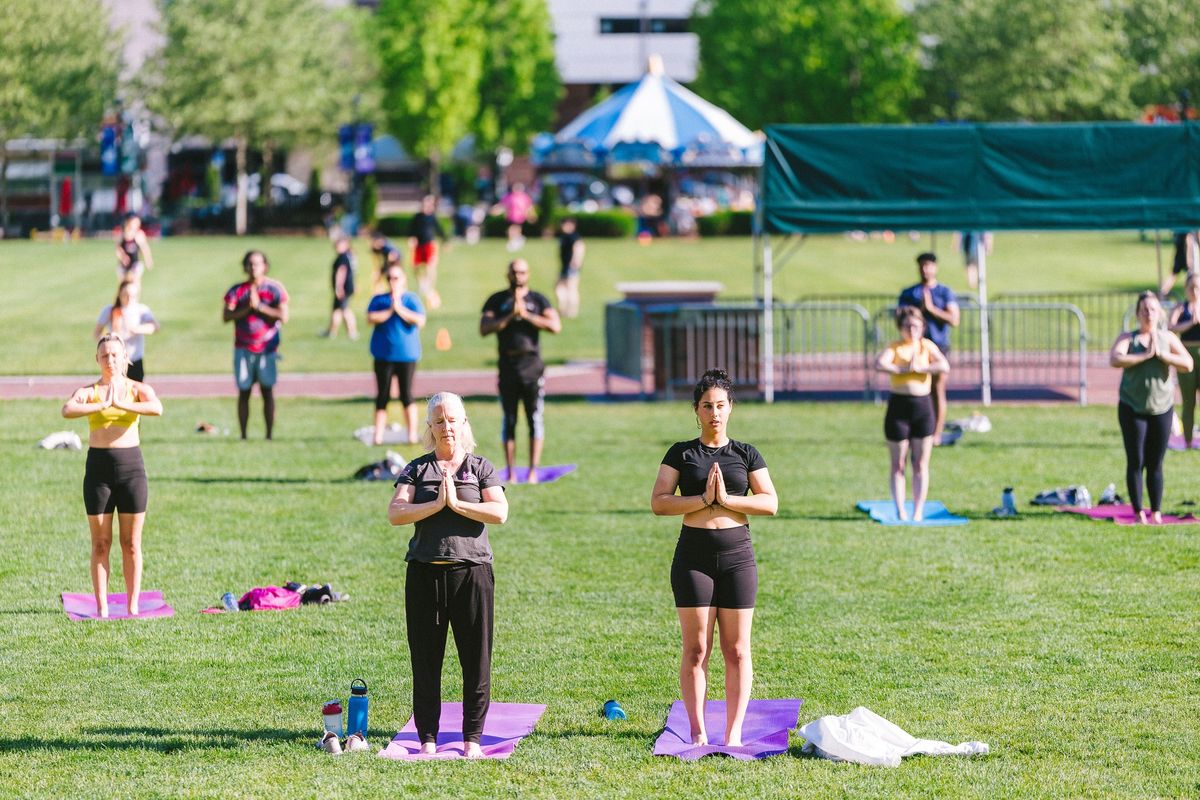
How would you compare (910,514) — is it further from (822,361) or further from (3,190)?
(3,190)

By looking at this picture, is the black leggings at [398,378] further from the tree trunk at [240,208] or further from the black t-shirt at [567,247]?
the tree trunk at [240,208]

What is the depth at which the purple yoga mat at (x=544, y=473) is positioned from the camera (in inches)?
682

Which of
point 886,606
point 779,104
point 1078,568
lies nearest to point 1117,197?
point 1078,568

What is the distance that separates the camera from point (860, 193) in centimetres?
2267

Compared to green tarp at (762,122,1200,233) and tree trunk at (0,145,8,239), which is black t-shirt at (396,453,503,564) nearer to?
green tarp at (762,122,1200,233)

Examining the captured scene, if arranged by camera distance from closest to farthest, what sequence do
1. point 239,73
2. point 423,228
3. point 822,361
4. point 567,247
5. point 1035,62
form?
Answer: point 822,361
point 567,247
point 423,228
point 1035,62
point 239,73

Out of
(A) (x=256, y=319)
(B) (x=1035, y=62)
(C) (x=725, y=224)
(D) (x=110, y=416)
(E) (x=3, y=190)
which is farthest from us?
(E) (x=3, y=190)

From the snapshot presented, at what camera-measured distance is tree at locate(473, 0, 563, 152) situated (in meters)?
85.4

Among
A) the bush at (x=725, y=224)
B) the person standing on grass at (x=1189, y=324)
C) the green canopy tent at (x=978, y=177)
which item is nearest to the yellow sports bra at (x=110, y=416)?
the person standing on grass at (x=1189, y=324)

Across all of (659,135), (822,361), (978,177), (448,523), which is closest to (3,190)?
(659,135)

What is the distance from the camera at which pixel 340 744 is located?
8.88 meters

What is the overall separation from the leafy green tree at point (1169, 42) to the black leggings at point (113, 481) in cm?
4725

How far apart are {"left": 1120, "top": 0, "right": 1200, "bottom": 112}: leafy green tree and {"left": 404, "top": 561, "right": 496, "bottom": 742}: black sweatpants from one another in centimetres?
4897

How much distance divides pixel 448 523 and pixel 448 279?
124ft
